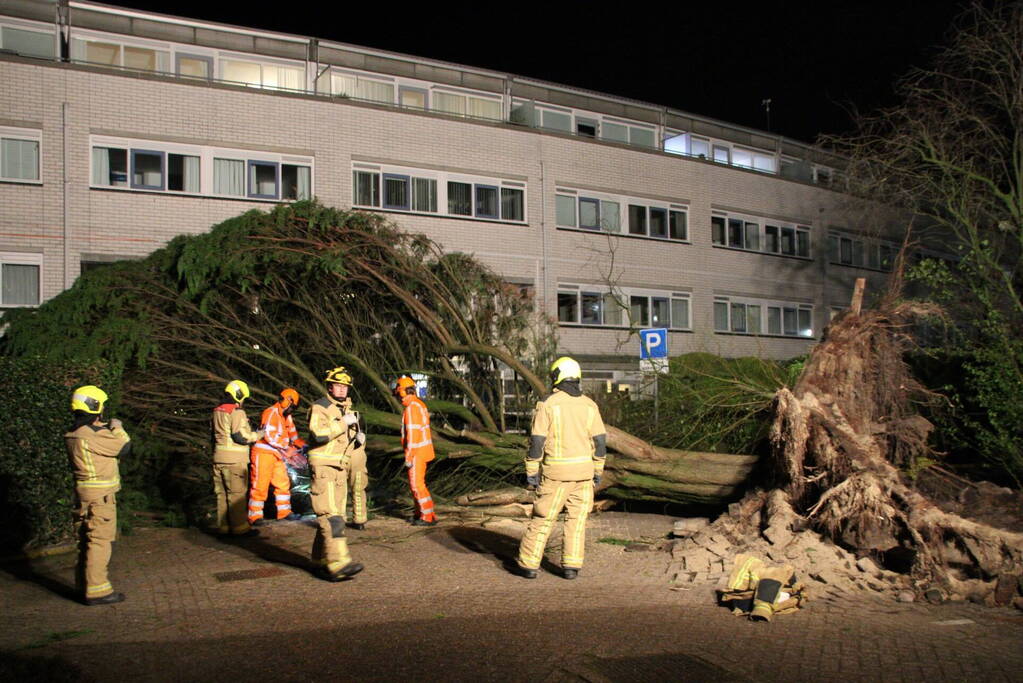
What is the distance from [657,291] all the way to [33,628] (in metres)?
22.5

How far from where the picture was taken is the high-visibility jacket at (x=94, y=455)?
289 inches

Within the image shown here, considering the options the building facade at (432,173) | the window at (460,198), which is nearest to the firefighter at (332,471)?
the building facade at (432,173)

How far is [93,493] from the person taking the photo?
7.33 m

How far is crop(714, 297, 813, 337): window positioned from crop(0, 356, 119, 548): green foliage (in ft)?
71.7

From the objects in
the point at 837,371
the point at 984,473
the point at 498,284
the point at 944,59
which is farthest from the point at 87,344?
the point at 944,59

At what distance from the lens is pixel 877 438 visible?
9.59 meters

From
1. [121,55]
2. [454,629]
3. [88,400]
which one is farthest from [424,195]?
[454,629]

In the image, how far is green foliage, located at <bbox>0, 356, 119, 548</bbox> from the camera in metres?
9.07

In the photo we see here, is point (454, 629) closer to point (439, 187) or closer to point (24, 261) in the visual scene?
point (24, 261)

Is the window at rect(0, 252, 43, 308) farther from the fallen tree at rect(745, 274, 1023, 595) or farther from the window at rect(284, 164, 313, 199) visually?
the fallen tree at rect(745, 274, 1023, 595)

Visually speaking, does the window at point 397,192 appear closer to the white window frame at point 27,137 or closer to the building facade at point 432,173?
the building facade at point 432,173

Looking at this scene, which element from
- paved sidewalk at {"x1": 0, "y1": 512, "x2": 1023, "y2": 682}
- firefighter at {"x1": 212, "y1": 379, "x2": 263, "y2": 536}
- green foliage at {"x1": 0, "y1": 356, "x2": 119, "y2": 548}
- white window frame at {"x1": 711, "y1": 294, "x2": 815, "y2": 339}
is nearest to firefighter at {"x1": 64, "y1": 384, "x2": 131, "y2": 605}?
paved sidewalk at {"x1": 0, "y1": 512, "x2": 1023, "y2": 682}

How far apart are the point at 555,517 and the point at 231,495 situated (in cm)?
455

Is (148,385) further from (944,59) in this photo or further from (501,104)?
(501,104)
